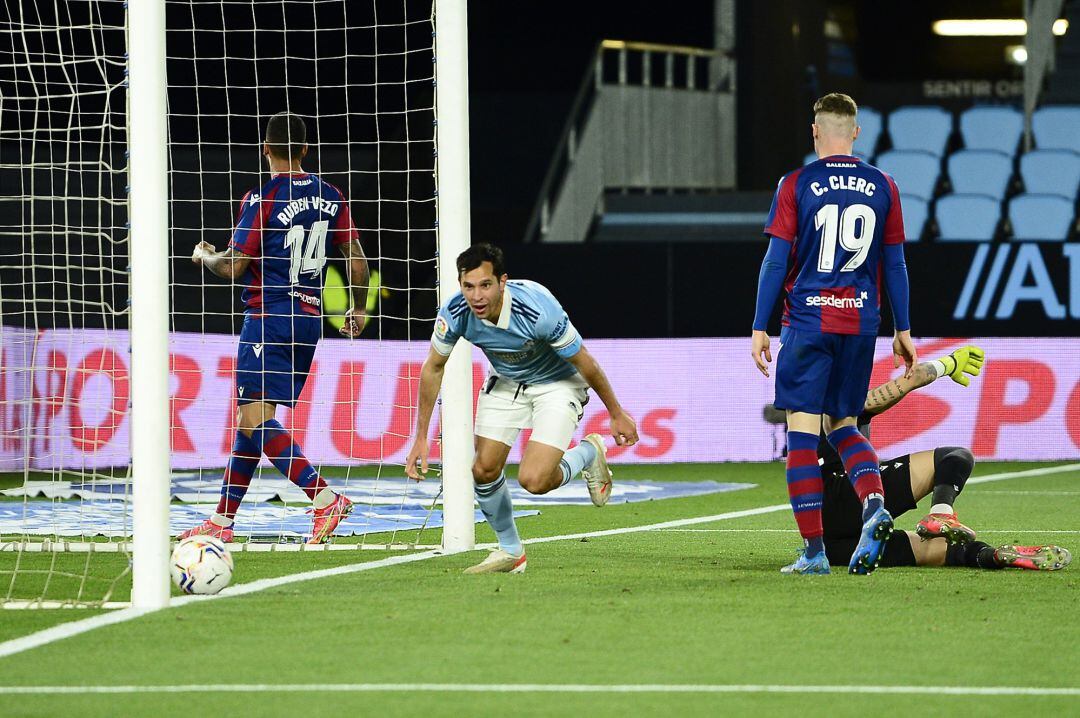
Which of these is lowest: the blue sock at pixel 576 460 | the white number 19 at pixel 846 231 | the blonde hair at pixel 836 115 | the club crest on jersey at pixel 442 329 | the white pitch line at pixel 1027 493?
the white pitch line at pixel 1027 493

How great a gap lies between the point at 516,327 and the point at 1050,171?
12.2 meters

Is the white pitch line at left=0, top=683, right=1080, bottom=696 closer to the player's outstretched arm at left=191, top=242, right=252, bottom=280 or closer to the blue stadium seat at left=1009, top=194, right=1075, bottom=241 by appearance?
the player's outstretched arm at left=191, top=242, right=252, bottom=280

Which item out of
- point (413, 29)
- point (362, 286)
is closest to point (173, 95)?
point (413, 29)

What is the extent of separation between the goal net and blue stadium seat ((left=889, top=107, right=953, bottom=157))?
549 cm

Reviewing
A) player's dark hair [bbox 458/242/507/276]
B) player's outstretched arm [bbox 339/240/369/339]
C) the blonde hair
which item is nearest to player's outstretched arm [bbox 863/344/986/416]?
the blonde hair

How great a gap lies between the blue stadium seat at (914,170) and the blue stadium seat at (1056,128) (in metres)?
1.41

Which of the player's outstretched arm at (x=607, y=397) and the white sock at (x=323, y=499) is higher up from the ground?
the player's outstretched arm at (x=607, y=397)

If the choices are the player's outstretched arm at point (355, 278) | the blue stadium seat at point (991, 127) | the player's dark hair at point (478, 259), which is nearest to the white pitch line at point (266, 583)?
the player's outstretched arm at point (355, 278)

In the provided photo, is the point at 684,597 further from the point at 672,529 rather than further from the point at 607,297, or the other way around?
the point at 607,297

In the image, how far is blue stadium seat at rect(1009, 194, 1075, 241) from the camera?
16.5 meters

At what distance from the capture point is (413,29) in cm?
2012

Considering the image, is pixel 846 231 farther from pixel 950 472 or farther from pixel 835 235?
pixel 950 472

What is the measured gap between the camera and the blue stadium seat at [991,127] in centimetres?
1878

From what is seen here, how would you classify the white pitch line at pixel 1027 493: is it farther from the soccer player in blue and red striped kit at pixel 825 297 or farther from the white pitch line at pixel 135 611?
the white pitch line at pixel 135 611
